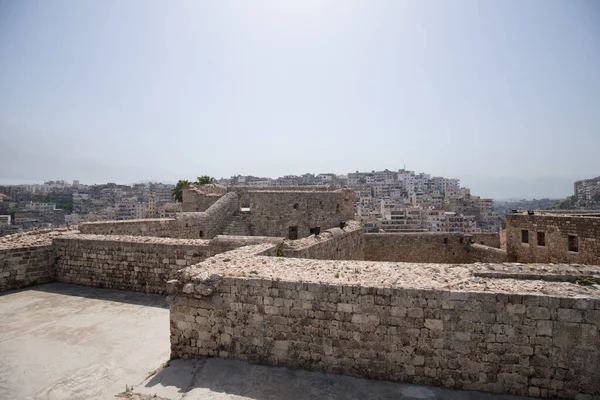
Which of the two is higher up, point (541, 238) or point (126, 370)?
point (541, 238)

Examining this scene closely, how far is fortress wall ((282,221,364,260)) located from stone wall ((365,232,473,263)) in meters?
5.03

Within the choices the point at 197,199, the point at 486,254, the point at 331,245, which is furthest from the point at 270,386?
the point at 486,254

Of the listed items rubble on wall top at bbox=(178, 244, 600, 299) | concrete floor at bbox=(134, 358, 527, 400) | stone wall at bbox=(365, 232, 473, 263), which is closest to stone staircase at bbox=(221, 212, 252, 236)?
stone wall at bbox=(365, 232, 473, 263)

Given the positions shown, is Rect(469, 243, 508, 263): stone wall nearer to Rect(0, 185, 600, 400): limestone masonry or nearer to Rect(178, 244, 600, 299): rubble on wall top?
Rect(0, 185, 600, 400): limestone masonry

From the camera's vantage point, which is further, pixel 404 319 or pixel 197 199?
pixel 197 199

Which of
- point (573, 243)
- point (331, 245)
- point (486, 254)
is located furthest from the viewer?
point (486, 254)

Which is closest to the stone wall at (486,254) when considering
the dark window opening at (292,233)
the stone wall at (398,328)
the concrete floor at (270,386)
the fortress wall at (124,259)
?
the dark window opening at (292,233)

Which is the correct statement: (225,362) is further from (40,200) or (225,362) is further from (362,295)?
(40,200)

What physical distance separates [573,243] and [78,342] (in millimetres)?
17889

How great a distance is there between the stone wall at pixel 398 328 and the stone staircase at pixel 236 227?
40.4 ft

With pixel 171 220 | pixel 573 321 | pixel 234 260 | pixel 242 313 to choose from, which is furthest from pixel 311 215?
pixel 573 321

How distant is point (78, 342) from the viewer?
6832 mm

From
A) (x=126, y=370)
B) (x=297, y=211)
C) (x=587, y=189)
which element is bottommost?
(x=126, y=370)

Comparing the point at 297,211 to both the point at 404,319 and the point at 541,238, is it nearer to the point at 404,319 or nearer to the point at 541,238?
the point at 541,238
